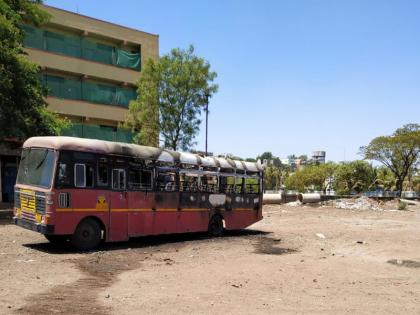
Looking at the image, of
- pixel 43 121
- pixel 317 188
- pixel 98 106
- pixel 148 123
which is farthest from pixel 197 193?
pixel 317 188

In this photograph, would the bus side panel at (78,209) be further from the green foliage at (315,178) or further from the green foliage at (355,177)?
the green foliage at (315,178)

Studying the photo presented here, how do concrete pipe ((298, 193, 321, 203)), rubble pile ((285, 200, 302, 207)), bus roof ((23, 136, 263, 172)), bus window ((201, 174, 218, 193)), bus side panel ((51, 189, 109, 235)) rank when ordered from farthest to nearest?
concrete pipe ((298, 193, 321, 203)) → rubble pile ((285, 200, 302, 207)) → bus window ((201, 174, 218, 193)) → bus roof ((23, 136, 263, 172)) → bus side panel ((51, 189, 109, 235))

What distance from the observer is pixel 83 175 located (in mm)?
13508

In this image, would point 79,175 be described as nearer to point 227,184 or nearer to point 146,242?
point 146,242

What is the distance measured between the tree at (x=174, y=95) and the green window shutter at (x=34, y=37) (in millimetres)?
10297

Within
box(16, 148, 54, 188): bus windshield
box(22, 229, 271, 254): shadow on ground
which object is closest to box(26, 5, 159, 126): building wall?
box(22, 229, 271, 254): shadow on ground

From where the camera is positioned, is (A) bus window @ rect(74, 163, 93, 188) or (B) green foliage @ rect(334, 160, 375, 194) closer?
(A) bus window @ rect(74, 163, 93, 188)

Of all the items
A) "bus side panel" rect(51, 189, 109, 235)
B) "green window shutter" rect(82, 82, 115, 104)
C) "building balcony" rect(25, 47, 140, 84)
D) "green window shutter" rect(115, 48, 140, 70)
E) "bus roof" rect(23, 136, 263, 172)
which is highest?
"green window shutter" rect(115, 48, 140, 70)

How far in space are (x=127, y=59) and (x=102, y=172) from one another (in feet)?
101

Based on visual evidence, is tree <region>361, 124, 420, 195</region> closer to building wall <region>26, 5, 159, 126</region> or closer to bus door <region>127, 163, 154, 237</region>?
building wall <region>26, 5, 159, 126</region>

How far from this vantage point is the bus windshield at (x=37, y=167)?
508 inches

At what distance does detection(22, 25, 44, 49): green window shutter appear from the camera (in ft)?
120

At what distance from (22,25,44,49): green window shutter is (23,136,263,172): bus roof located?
23966 mm

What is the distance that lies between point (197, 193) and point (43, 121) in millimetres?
11364
